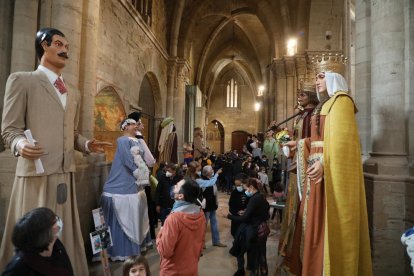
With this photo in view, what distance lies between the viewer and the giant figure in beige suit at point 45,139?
220 cm

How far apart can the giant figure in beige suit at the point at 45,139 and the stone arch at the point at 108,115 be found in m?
5.13

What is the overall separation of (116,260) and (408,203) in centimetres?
361

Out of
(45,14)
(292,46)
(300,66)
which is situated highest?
(292,46)

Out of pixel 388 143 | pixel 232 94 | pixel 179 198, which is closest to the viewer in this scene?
pixel 179 198

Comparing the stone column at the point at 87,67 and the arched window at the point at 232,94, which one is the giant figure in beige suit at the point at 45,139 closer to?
the stone column at the point at 87,67

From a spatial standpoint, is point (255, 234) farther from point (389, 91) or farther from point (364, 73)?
point (364, 73)

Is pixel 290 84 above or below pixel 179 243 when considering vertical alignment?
above

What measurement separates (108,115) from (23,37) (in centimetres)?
471

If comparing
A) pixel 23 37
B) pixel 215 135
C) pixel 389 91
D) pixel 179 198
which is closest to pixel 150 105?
pixel 23 37

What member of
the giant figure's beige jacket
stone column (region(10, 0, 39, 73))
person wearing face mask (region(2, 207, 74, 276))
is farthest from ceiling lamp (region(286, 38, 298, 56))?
person wearing face mask (region(2, 207, 74, 276))

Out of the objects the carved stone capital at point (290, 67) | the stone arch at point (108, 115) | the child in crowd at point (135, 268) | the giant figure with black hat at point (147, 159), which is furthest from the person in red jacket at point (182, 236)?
the carved stone capital at point (290, 67)

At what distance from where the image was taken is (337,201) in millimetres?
2602

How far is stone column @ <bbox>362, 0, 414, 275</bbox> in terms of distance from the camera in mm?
3246

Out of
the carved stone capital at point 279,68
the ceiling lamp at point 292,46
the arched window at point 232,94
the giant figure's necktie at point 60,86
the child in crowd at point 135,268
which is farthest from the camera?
the arched window at point 232,94
